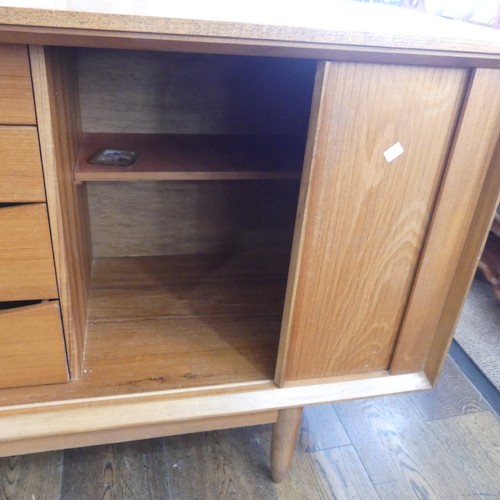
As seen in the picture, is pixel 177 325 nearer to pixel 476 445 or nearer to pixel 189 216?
pixel 189 216

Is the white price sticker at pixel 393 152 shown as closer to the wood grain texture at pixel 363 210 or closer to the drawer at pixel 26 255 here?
Result: the wood grain texture at pixel 363 210

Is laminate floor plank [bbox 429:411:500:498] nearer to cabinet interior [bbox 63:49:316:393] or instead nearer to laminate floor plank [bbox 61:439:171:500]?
cabinet interior [bbox 63:49:316:393]

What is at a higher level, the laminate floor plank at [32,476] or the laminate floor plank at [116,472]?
the laminate floor plank at [116,472]

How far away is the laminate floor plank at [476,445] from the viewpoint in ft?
3.07

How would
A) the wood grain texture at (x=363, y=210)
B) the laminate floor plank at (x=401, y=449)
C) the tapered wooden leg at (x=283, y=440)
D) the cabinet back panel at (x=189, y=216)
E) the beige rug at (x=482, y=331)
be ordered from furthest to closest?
the beige rug at (x=482, y=331) → the cabinet back panel at (x=189, y=216) → the laminate floor plank at (x=401, y=449) → the tapered wooden leg at (x=283, y=440) → the wood grain texture at (x=363, y=210)

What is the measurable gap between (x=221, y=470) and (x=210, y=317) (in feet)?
0.94

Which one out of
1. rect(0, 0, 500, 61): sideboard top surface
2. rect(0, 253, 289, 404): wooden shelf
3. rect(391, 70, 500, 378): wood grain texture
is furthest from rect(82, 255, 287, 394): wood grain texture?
rect(0, 0, 500, 61): sideboard top surface

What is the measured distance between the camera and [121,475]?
0.90 m

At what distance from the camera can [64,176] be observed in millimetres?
664

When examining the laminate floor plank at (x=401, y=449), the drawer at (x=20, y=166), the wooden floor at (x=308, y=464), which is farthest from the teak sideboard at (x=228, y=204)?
the laminate floor plank at (x=401, y=449)

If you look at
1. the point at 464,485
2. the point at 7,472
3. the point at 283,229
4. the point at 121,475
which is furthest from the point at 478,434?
the point at 7,472

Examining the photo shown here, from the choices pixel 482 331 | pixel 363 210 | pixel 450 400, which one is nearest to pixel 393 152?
pixel 363 210

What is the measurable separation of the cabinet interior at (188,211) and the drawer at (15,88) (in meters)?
0.20

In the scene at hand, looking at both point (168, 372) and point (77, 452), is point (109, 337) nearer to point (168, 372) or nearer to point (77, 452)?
point (168, 372)
